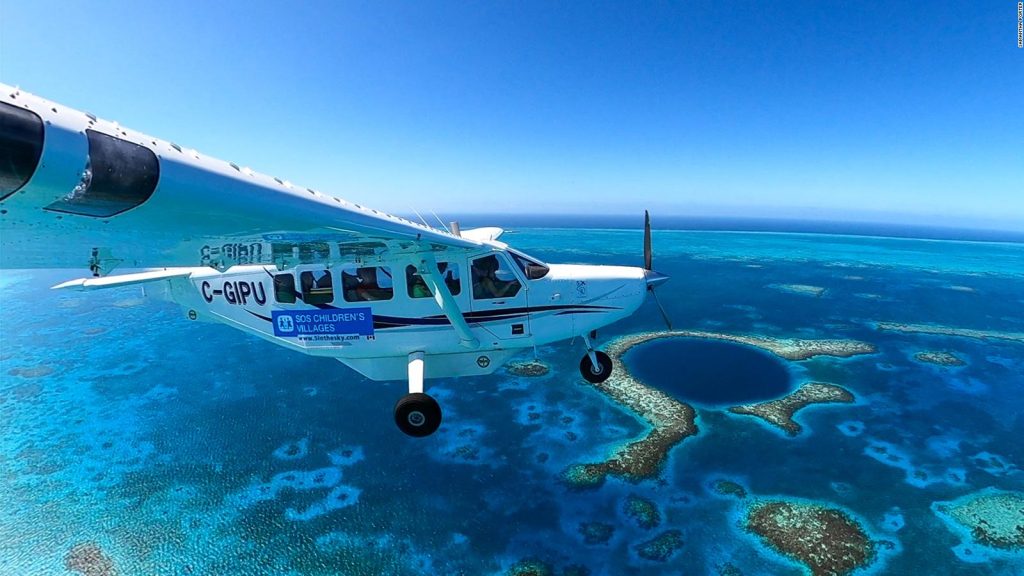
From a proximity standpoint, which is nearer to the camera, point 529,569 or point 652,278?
point 652,278

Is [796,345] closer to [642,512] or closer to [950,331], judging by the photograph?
[950,331]

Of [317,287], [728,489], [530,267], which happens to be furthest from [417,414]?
[728,489]

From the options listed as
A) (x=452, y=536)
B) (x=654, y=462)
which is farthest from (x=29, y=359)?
(x=654, y=462)

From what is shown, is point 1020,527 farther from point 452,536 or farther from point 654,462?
point 452,536

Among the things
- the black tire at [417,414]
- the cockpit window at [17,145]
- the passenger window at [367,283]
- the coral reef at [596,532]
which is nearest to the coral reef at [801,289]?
the coral reef at [596,532]

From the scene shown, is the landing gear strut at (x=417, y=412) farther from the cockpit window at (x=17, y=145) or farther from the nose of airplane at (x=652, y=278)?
the cockpit window at (x=17, y=145)

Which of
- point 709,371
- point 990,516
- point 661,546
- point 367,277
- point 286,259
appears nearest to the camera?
point 286,259

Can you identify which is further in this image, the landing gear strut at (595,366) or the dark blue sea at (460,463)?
the dark blue sea at (460,463)
